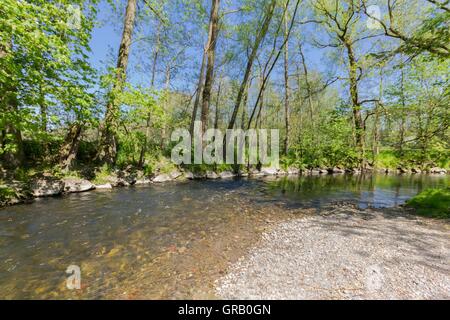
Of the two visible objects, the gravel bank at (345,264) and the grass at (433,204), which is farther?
the grass at (433,204)

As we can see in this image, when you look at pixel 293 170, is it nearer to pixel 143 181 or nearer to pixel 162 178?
pixel 162 178

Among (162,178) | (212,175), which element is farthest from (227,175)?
(162,178)

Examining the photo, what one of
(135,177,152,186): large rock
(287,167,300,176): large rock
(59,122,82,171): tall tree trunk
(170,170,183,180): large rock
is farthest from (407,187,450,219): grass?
(59,122,82,171): tall tree trunk

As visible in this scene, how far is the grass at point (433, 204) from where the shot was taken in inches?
268

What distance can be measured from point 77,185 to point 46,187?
1129mm

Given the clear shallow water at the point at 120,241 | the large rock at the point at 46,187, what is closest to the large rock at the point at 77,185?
the large rock at the point at 46,187

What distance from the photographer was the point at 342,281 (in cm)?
306

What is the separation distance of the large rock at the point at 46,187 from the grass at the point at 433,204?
12.7 metres

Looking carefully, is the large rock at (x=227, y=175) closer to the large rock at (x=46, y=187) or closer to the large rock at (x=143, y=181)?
the large rock at (x=143, y=181)

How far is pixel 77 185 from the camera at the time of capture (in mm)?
9406

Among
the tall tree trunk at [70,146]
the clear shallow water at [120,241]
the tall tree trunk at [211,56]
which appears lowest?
the clear shallow water at [120,241]

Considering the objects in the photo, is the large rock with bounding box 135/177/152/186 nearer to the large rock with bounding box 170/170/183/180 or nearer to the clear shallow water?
the large rock with bounding box 170/170/183/180

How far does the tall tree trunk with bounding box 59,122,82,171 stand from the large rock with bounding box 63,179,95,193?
3.87ft
